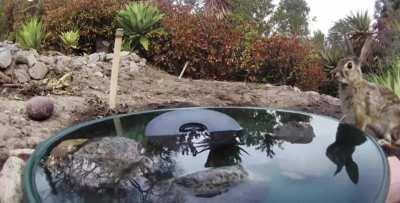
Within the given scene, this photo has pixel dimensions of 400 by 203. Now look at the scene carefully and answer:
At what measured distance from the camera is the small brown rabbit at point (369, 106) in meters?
4.33

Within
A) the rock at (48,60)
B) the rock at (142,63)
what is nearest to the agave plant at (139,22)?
the rock at (142,63)

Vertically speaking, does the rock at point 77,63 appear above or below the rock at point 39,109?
above

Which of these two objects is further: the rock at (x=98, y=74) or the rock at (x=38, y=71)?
the rock at (x=98, y=74)

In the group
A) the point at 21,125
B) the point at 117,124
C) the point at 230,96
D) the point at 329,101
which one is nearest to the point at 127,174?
the point at 117,124

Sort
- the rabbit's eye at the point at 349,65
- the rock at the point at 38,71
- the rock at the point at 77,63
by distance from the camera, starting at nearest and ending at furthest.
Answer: the rabbit's eye at the point at 349,65 → the rock at the point at 38,71 → the rock at the point at 77,63

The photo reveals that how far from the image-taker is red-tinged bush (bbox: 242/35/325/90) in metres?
9.06

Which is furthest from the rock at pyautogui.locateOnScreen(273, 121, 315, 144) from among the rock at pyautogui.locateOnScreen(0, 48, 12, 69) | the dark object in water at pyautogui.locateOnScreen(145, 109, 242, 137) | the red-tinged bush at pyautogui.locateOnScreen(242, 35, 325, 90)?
the red-tinged bush at pyautogui.locateOnScreen(242, 35, 325, 90)

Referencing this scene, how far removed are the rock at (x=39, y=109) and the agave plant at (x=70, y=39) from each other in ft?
14.1

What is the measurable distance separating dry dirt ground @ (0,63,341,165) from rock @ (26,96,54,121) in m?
0.07

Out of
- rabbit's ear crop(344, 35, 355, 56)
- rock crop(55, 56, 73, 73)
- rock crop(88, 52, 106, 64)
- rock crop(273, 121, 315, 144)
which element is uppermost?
rabbit's ear crop(344, 35, 355, 56)

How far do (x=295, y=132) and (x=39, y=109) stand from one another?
345 centimetres

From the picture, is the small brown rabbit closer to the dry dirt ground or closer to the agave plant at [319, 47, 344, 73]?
the dry dirt ground

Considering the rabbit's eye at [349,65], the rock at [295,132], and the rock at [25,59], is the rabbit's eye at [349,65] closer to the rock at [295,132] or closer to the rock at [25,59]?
the rock at [295,132]

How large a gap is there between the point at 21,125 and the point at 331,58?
647 cm
